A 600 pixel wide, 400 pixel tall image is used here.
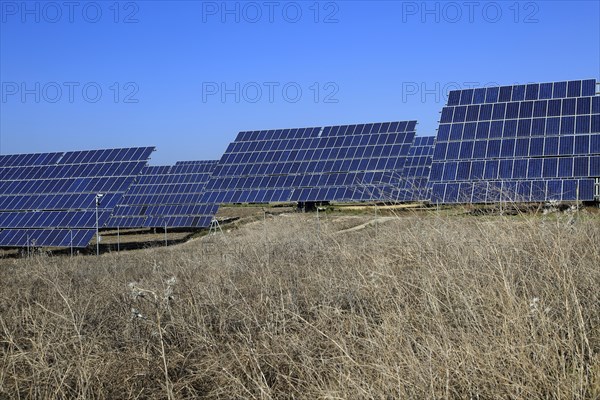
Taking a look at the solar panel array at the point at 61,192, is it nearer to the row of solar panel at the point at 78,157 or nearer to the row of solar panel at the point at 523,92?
the row of solar panel at the point at 78,157

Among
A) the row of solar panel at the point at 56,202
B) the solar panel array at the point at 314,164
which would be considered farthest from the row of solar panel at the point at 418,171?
the row of solar panel at the point at 56,202

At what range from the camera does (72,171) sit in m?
22.5

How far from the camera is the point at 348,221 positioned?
1930 cm

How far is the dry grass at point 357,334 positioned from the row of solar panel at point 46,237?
39.0 feet

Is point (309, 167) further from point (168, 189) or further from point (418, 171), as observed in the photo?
point (418, 171)

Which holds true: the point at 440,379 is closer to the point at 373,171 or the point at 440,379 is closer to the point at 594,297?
the point at 594,297

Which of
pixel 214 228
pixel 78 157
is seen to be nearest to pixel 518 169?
pixel 214 228

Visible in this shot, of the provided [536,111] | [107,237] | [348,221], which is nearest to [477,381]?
[348,221]

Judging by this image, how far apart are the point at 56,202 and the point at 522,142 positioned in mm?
14334

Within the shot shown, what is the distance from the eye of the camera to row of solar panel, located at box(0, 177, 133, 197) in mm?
20484

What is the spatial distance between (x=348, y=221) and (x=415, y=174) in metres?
8.90

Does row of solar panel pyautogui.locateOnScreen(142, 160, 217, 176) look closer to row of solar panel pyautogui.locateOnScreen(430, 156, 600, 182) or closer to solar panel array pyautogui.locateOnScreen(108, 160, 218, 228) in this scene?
solar panel array pyautogui.locateOnScreen(108, 160, 218, 228)

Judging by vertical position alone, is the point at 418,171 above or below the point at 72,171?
below

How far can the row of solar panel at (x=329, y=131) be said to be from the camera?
25.4m
